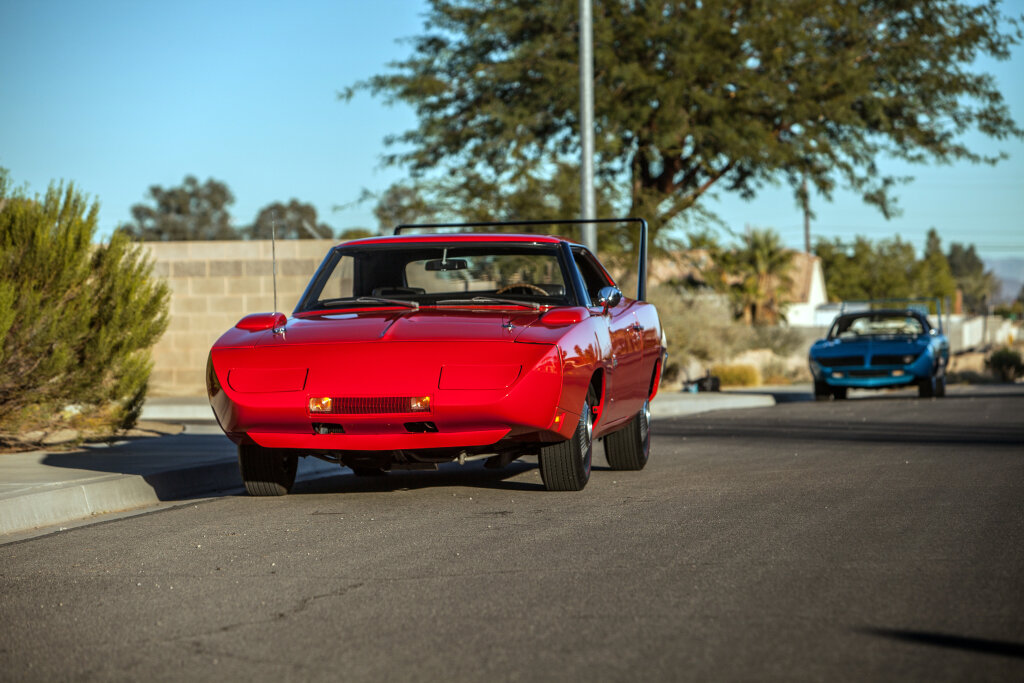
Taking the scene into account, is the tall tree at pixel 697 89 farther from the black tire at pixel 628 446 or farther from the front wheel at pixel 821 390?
the black tire at pixel 628 446

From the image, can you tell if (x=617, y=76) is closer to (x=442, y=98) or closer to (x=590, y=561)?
(x=442, y=98)

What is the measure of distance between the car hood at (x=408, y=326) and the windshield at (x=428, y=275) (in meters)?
0.53

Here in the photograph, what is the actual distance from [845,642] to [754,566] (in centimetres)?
131

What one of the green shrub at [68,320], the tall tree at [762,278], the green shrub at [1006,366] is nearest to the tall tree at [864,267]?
the tall tree at [762,278]

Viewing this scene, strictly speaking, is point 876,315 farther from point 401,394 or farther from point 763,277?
point 763,277

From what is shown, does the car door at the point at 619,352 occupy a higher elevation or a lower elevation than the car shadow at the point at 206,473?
higher

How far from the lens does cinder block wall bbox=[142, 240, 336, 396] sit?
20.8m

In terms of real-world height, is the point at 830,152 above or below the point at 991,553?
above

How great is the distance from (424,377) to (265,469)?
1.55 meters

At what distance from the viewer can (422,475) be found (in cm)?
977

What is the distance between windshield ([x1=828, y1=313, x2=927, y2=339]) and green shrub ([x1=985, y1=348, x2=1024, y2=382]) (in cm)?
1265

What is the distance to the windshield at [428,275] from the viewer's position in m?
8.73

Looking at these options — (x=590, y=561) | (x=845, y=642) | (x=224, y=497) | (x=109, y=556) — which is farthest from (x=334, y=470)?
(x=845, y=642)

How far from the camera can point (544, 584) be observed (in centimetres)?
531
